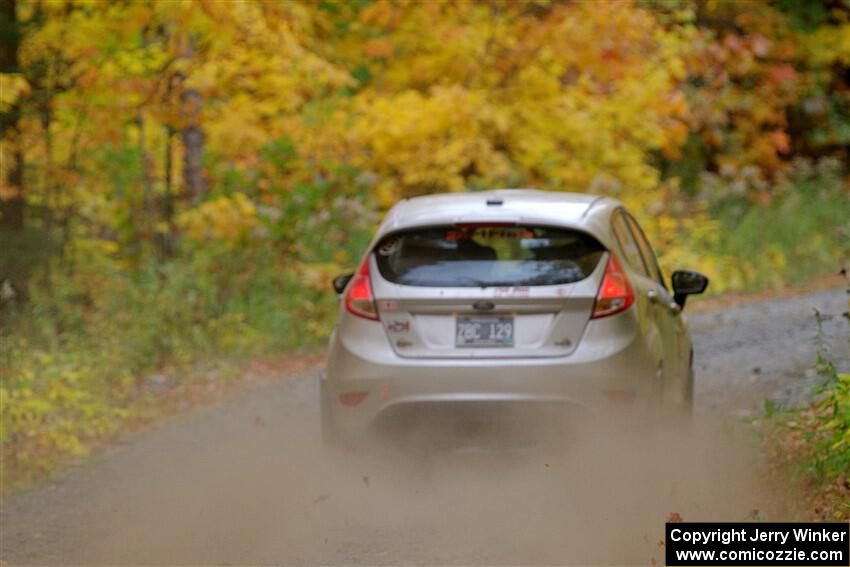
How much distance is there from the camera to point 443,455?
7477mm

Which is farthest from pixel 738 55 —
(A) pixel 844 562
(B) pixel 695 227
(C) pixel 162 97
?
(A) pixel 844 562

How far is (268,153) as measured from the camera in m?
16.4

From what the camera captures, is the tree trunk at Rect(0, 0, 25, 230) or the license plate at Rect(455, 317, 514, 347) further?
the tree trunk at Rect(0, 0, 25, 230)

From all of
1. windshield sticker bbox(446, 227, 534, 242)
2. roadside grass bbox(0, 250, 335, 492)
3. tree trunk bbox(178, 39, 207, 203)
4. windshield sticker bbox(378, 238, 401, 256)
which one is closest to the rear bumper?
windshield sticker bbox(378, 238, 401, 256)

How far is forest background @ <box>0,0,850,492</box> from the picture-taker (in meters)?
13.8

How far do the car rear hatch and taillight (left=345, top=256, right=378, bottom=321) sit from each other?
0.04m

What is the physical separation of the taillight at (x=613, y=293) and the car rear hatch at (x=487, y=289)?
0.04 metres

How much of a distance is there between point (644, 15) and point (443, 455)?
10766 millimetres

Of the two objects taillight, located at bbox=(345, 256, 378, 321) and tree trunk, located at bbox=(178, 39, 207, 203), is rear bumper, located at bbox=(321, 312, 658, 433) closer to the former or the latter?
taillight, located at bbox=(345, 256, 378, 321)

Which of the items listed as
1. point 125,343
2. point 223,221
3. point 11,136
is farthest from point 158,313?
point 11,136

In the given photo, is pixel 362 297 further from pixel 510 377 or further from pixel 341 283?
pixel 341 283

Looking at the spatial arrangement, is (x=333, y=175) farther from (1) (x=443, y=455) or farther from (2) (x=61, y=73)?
(1) (x=443, y=455)

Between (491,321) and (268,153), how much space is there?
952cm

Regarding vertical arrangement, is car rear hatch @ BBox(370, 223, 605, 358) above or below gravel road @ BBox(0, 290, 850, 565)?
above
